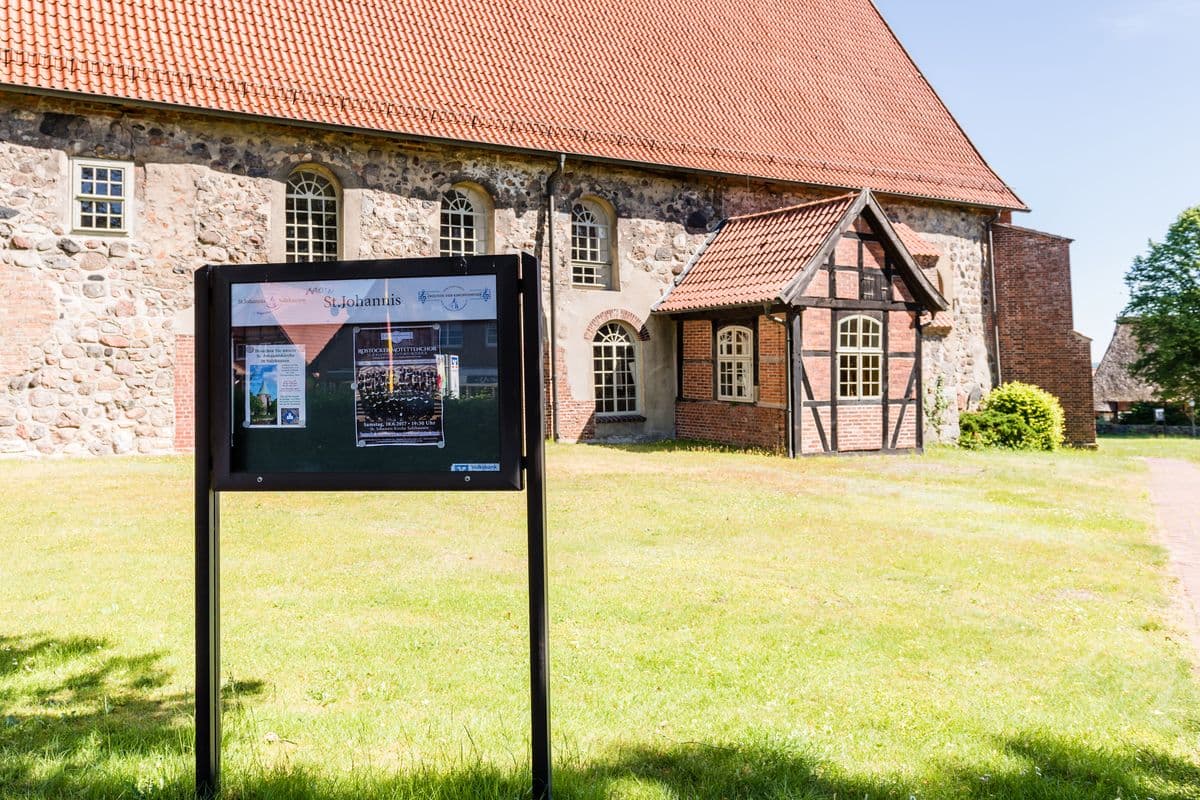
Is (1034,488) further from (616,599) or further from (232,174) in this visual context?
(232,174)

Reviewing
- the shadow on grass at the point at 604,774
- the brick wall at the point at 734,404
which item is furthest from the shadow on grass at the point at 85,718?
the brick wall at the point at 734,404

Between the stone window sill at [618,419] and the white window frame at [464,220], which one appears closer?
the white window frame at [464,220]

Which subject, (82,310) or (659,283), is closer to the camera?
(82,310)

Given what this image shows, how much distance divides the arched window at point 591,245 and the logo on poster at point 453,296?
16.2 meters

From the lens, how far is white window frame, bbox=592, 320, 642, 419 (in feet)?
64.6

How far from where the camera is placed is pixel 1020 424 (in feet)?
73.1

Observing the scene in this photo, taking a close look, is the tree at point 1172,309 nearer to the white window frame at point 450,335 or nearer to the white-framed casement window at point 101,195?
the white-framed casement window at point 101,195

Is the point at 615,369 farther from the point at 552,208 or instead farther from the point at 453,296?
the point at 453,296

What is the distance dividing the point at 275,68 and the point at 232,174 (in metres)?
2.34

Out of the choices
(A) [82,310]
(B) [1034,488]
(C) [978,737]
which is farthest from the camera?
(A) [82,310]

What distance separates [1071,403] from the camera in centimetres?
2453

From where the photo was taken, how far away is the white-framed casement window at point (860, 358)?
17.6m

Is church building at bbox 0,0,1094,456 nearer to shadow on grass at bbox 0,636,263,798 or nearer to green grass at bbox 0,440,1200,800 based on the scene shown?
green grass at bbox 0,440,1200,800

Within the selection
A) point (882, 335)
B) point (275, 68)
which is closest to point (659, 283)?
point (882, 335)
